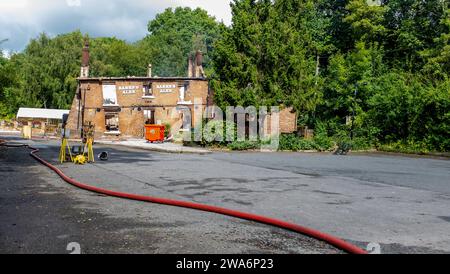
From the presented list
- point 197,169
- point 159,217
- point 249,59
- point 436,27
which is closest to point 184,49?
point 436,27

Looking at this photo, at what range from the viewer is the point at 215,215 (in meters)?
7.21

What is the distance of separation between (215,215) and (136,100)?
37.5 m

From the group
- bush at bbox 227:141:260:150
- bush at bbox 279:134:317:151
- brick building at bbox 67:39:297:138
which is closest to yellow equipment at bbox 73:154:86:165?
bush at bbox 227:141:260:150

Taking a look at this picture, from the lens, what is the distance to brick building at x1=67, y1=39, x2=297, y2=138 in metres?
43.2

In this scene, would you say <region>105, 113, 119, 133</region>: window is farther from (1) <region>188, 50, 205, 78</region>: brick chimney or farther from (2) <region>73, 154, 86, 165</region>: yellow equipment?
(2) <region>73, 154, 86, 165</region>: yellow equipment

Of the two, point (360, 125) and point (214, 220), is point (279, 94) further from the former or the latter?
point (214, 220)

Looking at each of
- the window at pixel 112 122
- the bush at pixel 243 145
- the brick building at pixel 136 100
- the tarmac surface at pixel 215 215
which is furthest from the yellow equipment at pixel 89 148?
the window at pixel 112 122

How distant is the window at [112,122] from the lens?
143 feet

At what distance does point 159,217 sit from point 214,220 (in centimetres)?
87

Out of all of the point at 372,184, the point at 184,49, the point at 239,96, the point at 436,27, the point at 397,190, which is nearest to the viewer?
the point at 397,190

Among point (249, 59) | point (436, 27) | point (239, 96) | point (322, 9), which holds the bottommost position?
point (239, 96)

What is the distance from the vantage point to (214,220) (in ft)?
22.3

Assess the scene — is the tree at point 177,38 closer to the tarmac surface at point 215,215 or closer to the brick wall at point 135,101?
the brick wall at point 135,101

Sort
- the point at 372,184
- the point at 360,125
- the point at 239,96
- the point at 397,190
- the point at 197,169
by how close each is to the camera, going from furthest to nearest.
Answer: the point at 360,125, the point at 239,96, the point at 197,169, the point at 372,184, the point at 397,190
